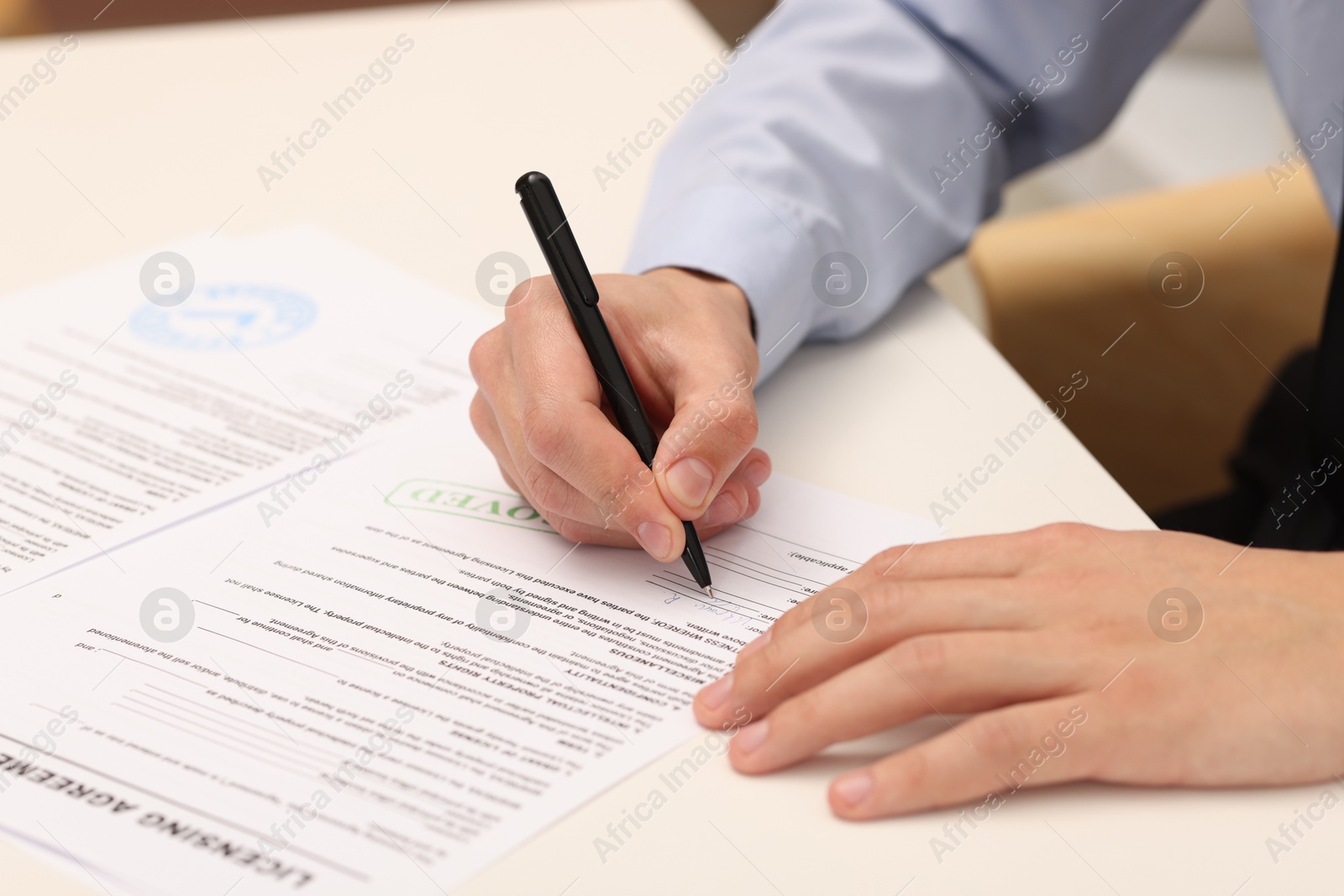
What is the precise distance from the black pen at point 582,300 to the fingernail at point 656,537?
0.03 m

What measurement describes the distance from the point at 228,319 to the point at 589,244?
32 cm

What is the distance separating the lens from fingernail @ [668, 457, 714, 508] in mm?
636

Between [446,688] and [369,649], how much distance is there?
6 centimetres

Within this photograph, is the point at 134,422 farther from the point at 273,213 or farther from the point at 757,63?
the point at 757,63

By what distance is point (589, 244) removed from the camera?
1017 mm

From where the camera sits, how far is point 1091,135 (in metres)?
1.11

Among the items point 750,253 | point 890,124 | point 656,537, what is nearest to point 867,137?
point 890,124

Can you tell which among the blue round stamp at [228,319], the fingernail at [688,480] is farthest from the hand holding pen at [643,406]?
the blue round stamp at [228,319]

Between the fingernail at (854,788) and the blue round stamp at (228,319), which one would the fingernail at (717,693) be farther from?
the blue round stamp at (228,319)

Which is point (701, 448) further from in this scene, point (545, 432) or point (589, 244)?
point (589, 244)

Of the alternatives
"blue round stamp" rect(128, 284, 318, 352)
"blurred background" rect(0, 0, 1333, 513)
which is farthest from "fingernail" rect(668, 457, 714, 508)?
"blurred background" rect(0, 0, 1333, 513)

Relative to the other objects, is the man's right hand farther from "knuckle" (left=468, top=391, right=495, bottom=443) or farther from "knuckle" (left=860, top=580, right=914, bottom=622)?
"knuckle" (left=860, top=580, right=914, bottom=622)

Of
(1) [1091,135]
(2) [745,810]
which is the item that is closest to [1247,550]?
(2) [745,810]

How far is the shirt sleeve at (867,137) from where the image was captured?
86cm
